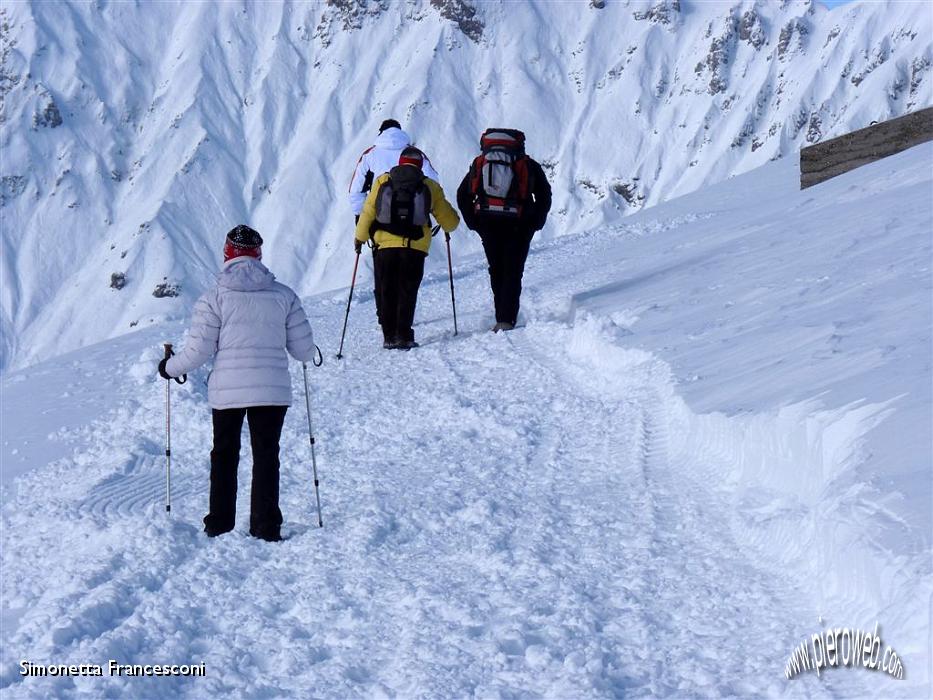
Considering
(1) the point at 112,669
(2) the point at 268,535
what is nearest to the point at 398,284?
(2) the point at 268,535

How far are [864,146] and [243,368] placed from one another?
12.7 m

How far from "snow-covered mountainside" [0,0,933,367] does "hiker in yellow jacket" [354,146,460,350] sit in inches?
4995

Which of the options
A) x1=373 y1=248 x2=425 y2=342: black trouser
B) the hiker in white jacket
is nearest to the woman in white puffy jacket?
x1=373 y1=248 x2=425 y2=342: black trouser

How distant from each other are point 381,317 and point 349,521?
187 inches

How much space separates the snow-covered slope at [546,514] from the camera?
418cm

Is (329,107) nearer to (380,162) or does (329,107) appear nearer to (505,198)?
(380,162)

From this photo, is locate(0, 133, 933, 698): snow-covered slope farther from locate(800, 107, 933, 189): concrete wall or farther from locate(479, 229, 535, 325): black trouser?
locate(800, 107, 933, 189): concrete wall

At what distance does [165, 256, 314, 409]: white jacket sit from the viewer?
5.93 meters

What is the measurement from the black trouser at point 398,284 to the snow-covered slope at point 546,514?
0.37 metres

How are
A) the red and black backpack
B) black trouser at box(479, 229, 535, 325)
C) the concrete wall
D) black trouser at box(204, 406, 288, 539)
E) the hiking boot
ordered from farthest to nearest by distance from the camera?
the concrete wall < black trouser at box(479, 229, 535, 325) < the red and black backpack < black trouser at box(204, 406, 288, 539) < the hiking boot

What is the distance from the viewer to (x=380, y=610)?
15.7ft

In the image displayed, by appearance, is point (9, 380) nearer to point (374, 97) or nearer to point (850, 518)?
point (850, 518)

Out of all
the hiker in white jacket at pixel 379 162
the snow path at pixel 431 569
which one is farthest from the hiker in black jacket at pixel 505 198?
the snow path at pixel 431 569

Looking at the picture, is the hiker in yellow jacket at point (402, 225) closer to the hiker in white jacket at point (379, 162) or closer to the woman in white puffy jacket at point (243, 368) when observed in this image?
the hiker in white jacket at point (379, 162)
